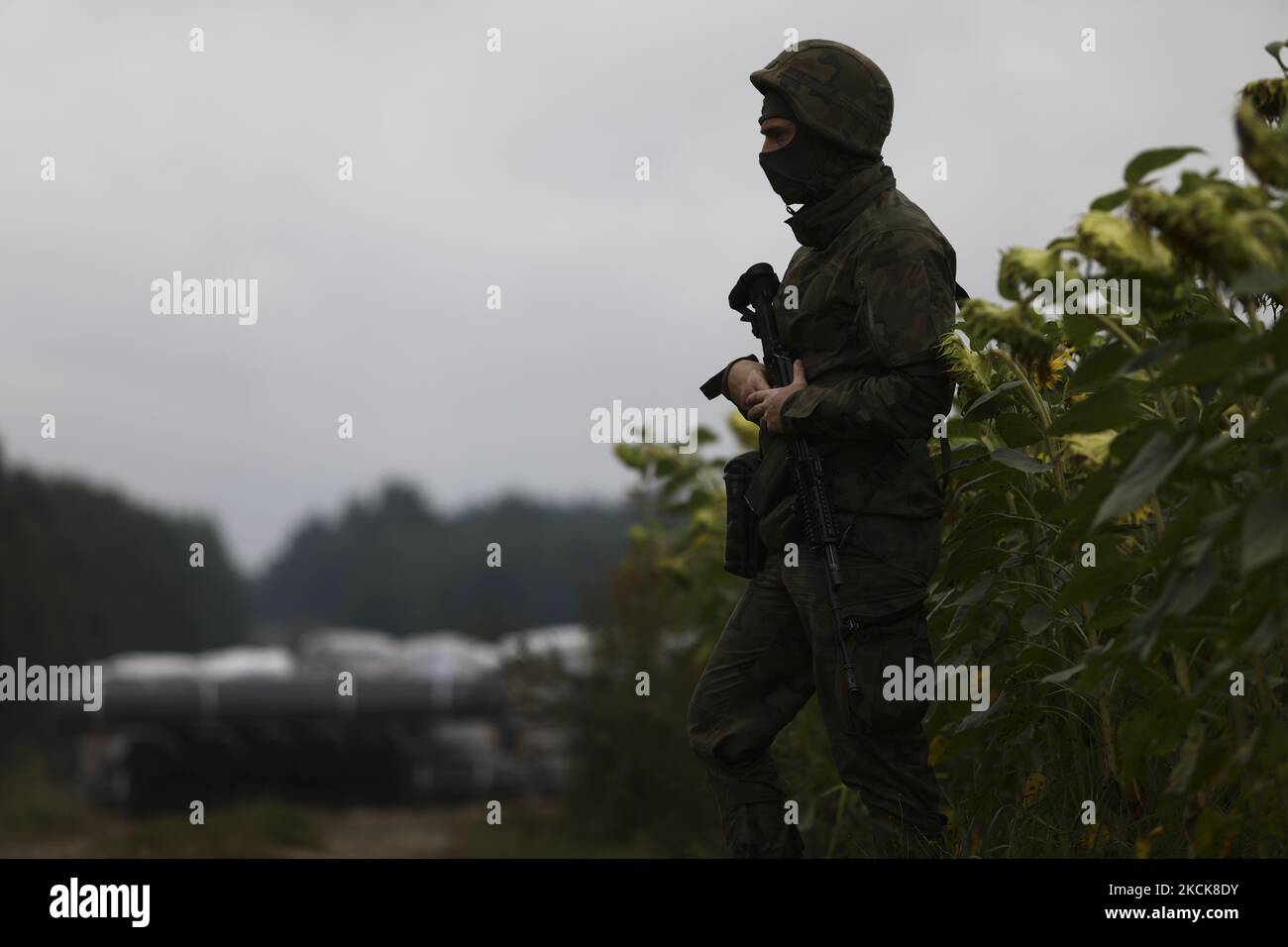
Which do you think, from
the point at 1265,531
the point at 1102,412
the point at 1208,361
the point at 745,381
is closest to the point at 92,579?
the point at 745,381

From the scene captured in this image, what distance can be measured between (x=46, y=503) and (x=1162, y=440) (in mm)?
34320

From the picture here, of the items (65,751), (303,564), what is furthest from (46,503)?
(303,564)

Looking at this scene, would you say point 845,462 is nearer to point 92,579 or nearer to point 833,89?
point 833,89

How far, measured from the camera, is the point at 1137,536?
15.6 feet

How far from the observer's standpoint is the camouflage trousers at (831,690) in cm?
421

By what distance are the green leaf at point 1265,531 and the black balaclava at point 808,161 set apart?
5.82ft

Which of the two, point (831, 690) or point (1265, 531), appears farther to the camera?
point (831, 690)

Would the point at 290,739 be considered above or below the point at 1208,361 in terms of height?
below

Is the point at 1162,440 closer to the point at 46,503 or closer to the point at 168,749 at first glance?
the point at 168,749

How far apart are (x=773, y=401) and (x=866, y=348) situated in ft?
0.90

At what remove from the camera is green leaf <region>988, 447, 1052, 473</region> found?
171 inches

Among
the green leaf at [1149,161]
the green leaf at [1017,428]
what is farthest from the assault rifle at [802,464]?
the green leaf at [1149,161]

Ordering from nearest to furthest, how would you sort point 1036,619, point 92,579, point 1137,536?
1. point 1036,619
2. point 1137,536
3. point 92,579
